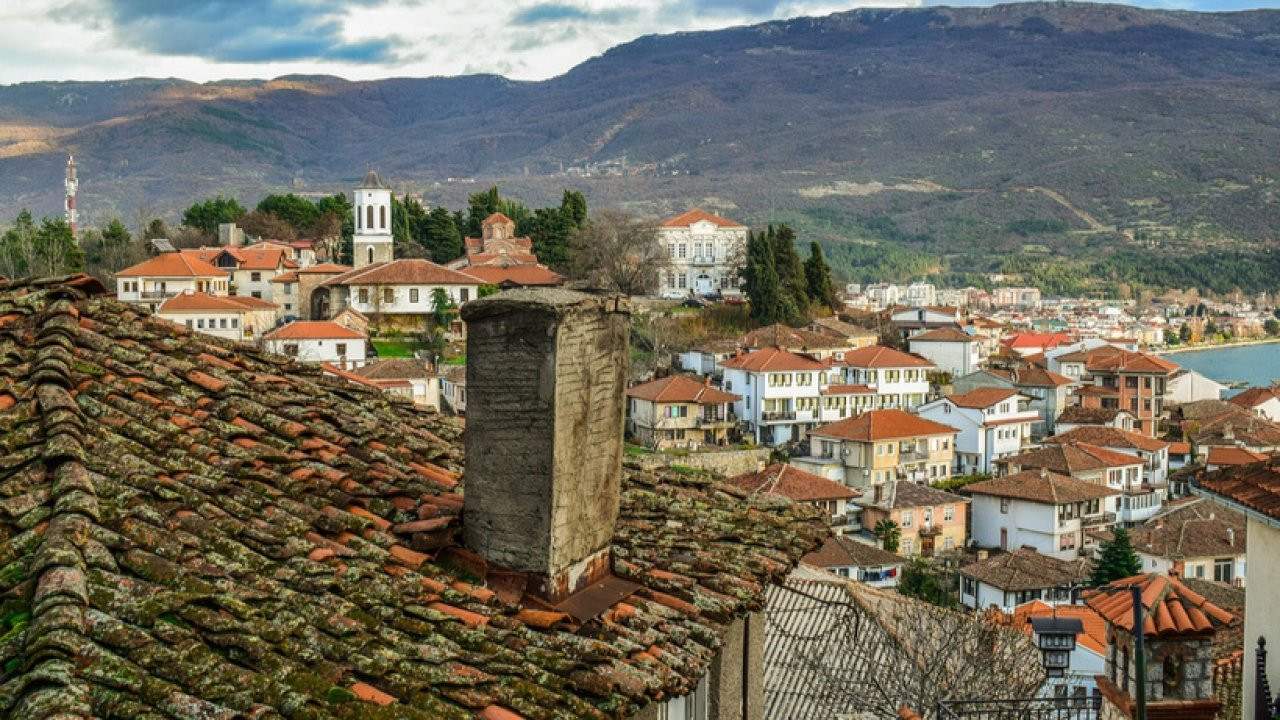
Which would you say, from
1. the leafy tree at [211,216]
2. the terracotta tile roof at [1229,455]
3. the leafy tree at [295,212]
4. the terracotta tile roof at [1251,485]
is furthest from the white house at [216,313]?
the terracotta tile roof at [1251,485]

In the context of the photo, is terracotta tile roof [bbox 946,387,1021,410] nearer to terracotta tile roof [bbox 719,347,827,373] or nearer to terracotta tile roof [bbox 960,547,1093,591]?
terracotta tile roof [bbox 719,347,827,373]

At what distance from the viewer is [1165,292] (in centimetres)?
15488

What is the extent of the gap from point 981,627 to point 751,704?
31.3 feet

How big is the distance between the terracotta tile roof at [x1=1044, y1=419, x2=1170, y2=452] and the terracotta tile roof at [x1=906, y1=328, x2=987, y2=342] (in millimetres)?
13010

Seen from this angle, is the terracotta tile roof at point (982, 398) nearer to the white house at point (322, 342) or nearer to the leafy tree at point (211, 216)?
the white house at point (322, 342)

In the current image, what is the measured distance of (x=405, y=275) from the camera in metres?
53.5

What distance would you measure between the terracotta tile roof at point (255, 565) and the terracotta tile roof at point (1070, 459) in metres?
44.1

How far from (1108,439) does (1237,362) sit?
7771cm

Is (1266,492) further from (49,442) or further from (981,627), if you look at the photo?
(981,627)

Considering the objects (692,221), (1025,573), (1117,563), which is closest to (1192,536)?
(1117,563)

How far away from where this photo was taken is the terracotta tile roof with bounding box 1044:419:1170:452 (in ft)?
168

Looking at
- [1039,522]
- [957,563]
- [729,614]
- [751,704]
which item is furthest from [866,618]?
[1039,522]

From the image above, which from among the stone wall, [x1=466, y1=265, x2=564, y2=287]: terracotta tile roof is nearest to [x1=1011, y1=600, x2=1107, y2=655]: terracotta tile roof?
the stone wall

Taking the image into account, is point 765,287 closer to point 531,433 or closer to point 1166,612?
point 1166,612
